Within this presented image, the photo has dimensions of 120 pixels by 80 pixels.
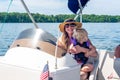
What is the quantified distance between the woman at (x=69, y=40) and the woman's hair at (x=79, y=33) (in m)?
0.12

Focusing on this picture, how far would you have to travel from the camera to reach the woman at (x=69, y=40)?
13.8 feet

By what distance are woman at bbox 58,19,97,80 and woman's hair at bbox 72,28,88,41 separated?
117mm

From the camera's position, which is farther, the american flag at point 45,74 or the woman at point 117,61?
the woman at point 117,61

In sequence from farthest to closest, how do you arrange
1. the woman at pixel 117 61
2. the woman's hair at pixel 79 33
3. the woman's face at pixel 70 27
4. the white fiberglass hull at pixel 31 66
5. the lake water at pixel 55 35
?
the lake water at pixel 55 35 → the woman at pixel 117 61 → the woman's face at pixel 70 27 → the woman's hair at pixel 79 33 → the white fiberglass hull at pixel 31 66

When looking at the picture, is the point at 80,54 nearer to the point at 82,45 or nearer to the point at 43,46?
the point at 82,45

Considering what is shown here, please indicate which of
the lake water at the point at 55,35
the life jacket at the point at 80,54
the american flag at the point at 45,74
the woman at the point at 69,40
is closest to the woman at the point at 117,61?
the woman at the point at 69,40

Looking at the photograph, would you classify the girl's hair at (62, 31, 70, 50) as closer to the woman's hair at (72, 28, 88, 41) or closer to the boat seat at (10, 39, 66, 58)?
the woman's hair at (72, 28, 88, 41)

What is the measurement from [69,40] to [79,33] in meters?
0.39

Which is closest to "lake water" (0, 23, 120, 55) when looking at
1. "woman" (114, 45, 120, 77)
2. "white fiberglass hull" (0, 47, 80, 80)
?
"white fiberglass hull" (0, 47, 80, 80)

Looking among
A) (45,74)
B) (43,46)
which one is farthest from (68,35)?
(45,74)

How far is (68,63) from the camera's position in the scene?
11.2 ft

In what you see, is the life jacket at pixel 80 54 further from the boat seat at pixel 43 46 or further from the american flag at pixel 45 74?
the american flag at pixel 45 74

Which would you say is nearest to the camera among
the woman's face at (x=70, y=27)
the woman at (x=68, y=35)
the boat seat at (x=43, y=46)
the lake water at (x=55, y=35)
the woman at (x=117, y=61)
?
the boat seat at (x=43, y=46)

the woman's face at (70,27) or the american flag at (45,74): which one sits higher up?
the woman's face at (70,27)
